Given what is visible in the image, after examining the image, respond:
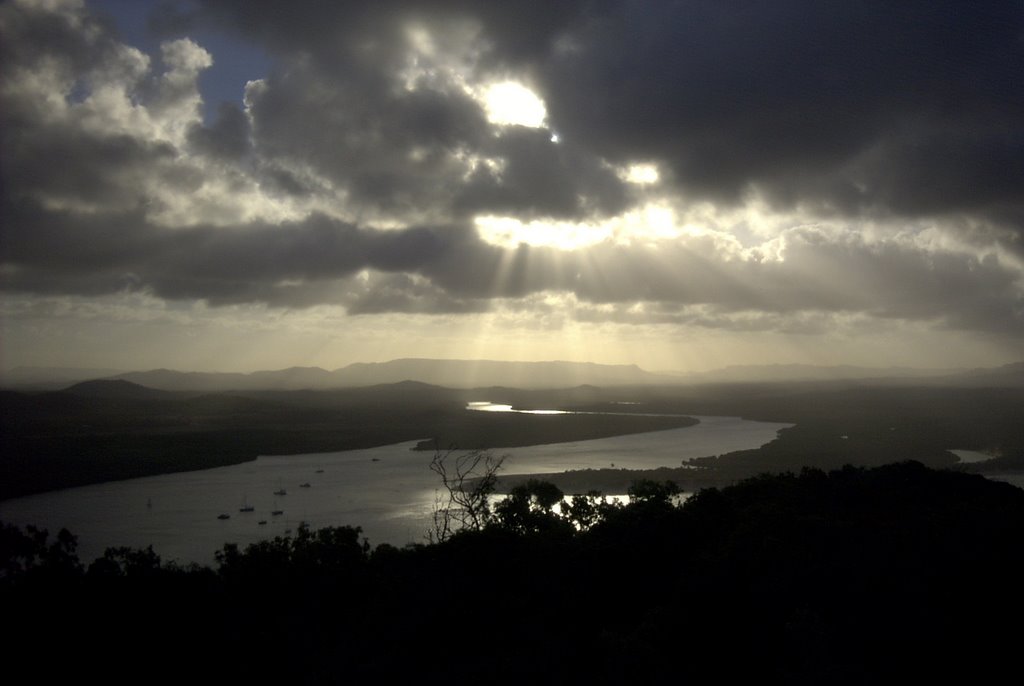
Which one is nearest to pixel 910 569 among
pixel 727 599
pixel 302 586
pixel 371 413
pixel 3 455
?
pixel 727 599

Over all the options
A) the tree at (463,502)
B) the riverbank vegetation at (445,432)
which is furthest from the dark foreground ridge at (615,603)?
the riverbank vegetation at (445,432)

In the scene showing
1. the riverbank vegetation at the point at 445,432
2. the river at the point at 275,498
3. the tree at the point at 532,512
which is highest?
the tree at the point at 532,512

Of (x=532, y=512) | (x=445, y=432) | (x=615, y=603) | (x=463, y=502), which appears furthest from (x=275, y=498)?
(x=445, y=432)

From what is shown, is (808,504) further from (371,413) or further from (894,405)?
(371,413)

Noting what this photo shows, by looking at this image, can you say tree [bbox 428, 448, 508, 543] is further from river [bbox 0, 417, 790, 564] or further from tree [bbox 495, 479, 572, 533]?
river [bbox 0, 417, 790, 564]

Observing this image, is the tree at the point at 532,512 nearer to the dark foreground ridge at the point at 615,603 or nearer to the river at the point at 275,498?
the dark foreground ridge at the point at 615,603

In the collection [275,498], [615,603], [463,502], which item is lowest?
[275,498]

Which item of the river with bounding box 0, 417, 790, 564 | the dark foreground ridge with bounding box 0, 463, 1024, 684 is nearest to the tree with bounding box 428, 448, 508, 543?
the river with bounding box 0, 417, 790, 564

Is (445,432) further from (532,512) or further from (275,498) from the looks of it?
(532,512)
